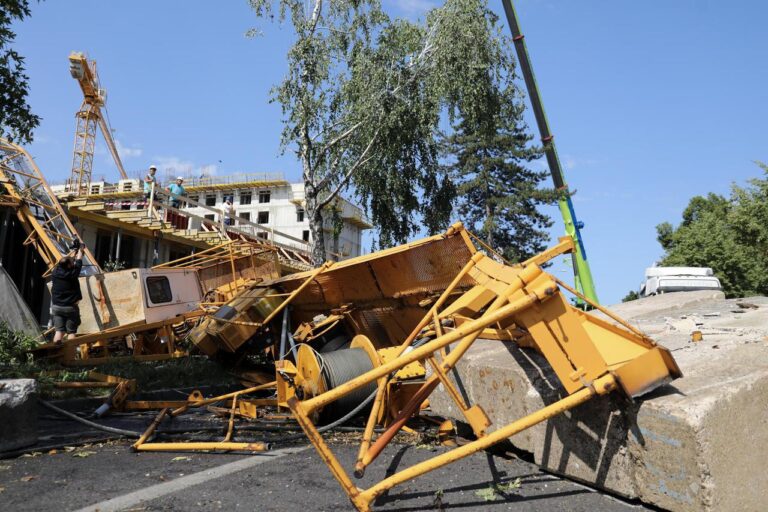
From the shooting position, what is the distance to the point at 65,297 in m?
9.57

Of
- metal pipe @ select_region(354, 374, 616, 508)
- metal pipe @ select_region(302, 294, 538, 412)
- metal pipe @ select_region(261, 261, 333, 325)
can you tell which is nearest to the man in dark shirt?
metal pipe @ select_region(261, 261, 333, 325)

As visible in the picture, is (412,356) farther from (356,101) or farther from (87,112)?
(87,112)

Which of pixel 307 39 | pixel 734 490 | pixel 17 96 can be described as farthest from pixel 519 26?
pixel 734 490

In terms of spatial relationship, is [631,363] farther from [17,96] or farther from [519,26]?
[519,26]

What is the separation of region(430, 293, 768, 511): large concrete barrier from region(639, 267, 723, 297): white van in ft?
33.7

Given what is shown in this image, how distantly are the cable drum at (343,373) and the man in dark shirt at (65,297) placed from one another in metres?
6.25

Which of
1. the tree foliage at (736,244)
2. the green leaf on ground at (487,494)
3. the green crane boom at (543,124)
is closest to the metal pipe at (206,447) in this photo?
the green leaf on ground at (487,494)

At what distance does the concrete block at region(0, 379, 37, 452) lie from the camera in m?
4.45

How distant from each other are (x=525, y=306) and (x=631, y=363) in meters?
0.67

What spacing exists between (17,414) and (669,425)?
4707mm

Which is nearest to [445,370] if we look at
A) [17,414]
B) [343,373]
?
[343,373]

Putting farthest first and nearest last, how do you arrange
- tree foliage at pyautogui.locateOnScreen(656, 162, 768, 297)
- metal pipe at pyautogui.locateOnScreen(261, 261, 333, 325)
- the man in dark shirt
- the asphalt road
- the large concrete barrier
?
tree foliage at pyautogui.locateOnScreen(656, 162, 768, 297), the man in dark shirt, metal pipe at pyautogui.locateOnScreen(261, 261, 333, 325), the asphalt road, the large concrete barrier

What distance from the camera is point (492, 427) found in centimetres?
437

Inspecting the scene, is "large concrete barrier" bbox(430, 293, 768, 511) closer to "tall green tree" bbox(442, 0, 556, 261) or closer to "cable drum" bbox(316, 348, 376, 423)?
"cable drum" bbox(316, 348, 376, 423)
